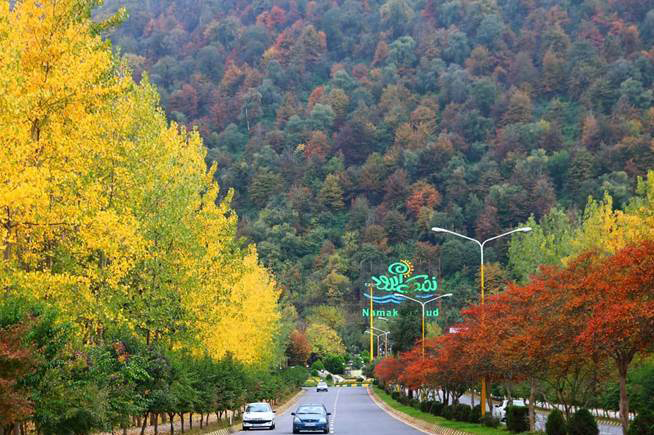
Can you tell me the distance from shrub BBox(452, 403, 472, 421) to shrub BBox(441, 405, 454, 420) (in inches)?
12.5

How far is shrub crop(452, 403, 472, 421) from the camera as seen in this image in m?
42.3

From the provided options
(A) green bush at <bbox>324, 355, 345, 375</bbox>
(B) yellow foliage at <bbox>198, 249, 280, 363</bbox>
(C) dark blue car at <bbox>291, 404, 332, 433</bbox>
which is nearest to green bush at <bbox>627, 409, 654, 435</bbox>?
(B) yellow foliage at <bbox>198, 249, 280, 363</bbox>

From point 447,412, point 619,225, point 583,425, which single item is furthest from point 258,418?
point 619,225

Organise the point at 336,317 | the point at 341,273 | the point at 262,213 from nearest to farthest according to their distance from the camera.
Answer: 1. the point at 336,317
2. the point at 341,273
3. the point at 262,213

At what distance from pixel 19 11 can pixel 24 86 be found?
2.64m

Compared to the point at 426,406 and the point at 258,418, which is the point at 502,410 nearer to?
the point at 426,406

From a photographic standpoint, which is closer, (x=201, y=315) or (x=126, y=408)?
(x=126, y=408)

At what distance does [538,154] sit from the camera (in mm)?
178750

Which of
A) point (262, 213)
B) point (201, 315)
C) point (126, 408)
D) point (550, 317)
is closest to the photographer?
point (126, 408)

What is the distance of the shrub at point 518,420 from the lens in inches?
1345

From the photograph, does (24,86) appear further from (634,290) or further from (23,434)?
(634,290)

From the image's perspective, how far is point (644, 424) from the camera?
22.8m

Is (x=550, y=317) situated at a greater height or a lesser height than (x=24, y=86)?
lesser

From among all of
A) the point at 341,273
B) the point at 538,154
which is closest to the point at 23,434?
the point at 341,273
